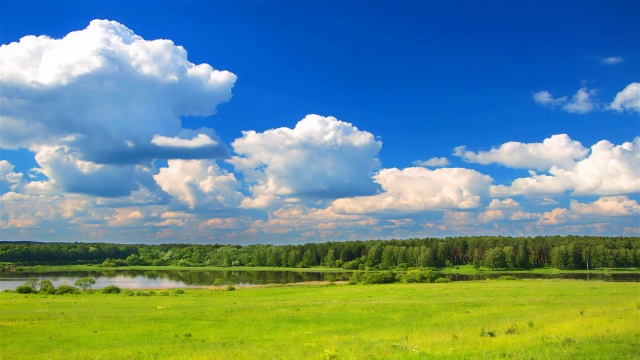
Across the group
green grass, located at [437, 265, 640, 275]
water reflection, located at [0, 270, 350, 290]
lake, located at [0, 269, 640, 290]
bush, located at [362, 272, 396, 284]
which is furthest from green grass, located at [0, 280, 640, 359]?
green grass, located at [437, 265, 640, 275]

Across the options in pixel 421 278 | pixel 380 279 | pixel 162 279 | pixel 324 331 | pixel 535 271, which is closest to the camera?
pixel 324 331

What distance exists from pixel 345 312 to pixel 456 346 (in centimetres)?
2416

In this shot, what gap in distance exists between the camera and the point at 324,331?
3497 centimetres

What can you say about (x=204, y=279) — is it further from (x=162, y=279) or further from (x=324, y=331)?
(x=324, y=331)

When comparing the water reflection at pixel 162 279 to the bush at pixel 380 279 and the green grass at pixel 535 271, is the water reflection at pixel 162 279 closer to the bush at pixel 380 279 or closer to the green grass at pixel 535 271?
the bush at pixel 380 279

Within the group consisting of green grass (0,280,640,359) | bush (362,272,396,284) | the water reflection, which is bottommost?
the water reflection

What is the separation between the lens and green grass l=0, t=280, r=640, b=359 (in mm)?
21938

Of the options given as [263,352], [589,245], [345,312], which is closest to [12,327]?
[263,352]

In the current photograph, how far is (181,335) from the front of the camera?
33875 mm

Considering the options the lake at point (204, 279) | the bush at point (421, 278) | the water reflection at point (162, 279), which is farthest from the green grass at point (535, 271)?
the bush at point (421, 278)

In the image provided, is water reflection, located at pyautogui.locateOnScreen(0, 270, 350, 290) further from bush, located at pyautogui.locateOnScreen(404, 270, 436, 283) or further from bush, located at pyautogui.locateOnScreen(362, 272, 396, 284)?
bush, located at pyautogui.locateOnScreen(404, 270, 436, 283)

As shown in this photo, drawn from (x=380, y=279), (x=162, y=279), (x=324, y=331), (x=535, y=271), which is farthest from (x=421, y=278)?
(x=162, y=279)

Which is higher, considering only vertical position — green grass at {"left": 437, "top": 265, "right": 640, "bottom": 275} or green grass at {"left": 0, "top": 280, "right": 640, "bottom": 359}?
green grass at {"left": 0, "top": 280, "right": 640, "bottom": 359}

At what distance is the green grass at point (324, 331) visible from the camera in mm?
21938
